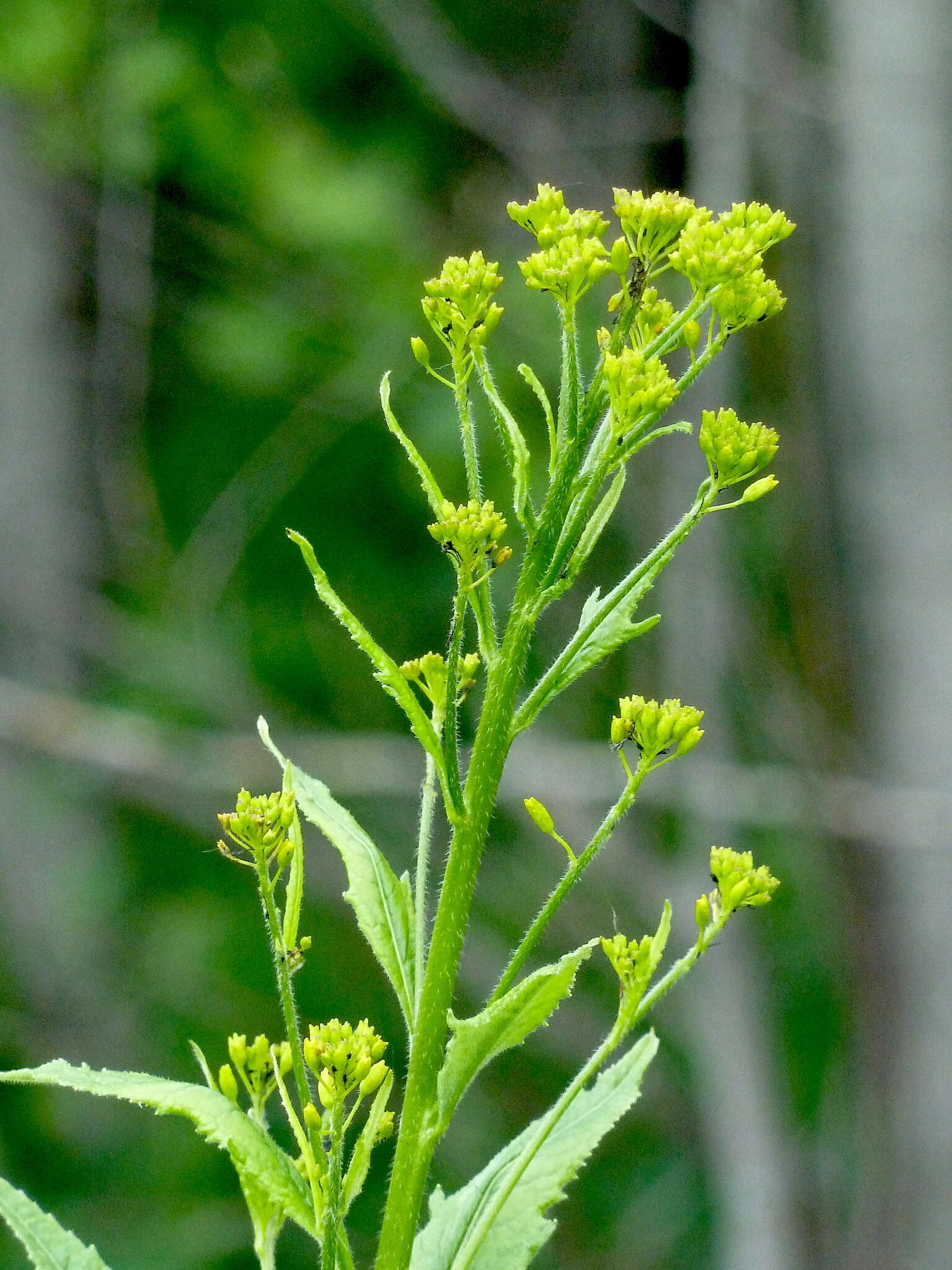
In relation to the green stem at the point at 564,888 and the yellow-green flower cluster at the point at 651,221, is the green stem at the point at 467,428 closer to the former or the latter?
the yellow-green flower cluster at the point at 651,221

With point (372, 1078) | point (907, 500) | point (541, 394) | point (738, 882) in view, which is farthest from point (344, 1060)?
point (907, 500)

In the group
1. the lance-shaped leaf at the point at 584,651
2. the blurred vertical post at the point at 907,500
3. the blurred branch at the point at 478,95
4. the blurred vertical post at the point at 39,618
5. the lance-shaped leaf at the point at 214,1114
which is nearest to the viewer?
the lance-shaped leaf at the point at 214,1114

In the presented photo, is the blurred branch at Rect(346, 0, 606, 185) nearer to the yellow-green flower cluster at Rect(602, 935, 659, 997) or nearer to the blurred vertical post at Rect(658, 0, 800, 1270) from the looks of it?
the blurred vertical post at Rect(658, 0, 800, 1270)

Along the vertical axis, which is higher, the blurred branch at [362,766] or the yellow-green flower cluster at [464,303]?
the blurred branch at [362,766]

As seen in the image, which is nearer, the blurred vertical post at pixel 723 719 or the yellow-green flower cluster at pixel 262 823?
the yellow-green flower cluster at pixel 262 823

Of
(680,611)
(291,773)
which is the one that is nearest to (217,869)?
(680,611)

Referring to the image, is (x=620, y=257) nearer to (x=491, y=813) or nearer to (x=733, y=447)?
(x=733, y=447)

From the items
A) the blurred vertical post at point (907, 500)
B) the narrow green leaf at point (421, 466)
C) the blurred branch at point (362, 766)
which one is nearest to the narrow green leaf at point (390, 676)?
the narrow green leaf at point (421, 466)

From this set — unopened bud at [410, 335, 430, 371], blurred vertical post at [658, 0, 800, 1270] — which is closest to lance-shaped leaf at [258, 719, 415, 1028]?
unopened bud at [410, 335, 430, 371]
